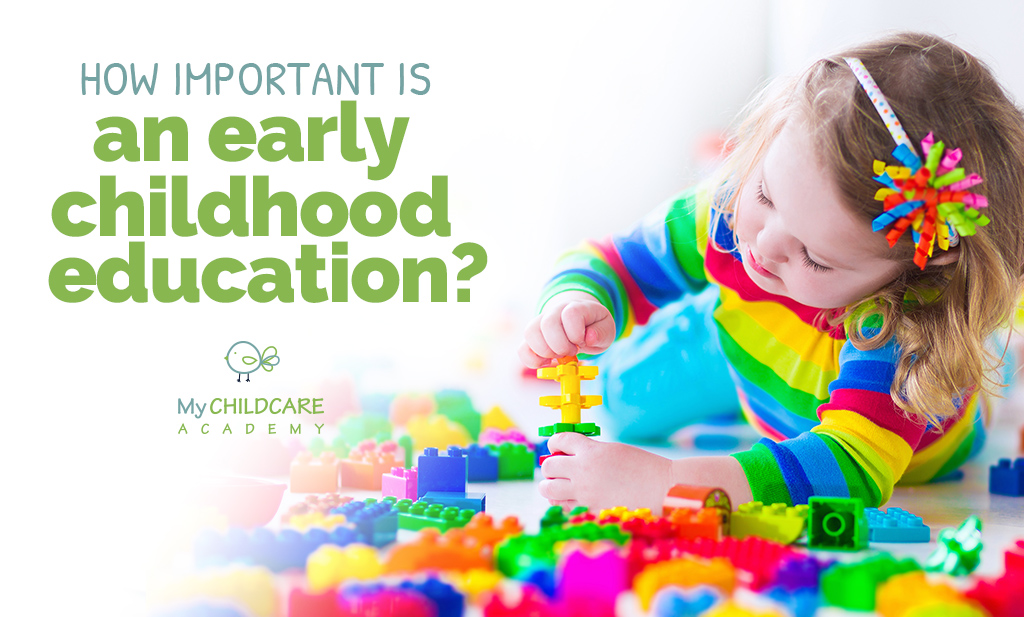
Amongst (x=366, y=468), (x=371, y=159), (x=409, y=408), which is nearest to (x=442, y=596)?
(x=366, y=468)

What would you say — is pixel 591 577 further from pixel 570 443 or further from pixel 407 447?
pixel 407 447

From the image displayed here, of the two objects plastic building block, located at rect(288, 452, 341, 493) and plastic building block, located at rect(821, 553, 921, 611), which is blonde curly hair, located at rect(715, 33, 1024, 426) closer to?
plastic building block, located at rect(821, 553, 921, 611)

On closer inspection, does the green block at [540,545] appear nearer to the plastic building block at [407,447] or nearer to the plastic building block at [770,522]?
the plastic building block at [770,522]

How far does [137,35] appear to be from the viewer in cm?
152

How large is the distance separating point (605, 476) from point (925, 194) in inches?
15.4

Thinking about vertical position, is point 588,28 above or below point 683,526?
above

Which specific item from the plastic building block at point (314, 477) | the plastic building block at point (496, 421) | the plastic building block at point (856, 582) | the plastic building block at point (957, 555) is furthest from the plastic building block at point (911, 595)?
the plastic building block at point (496, 421)

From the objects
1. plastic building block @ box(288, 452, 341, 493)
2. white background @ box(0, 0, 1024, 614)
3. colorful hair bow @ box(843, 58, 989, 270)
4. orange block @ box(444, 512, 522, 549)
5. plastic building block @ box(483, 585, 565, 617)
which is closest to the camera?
plastic building block @ box(483, 585, 565, 617)

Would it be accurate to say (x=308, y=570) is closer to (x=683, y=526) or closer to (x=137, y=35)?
(x=683, y=526)

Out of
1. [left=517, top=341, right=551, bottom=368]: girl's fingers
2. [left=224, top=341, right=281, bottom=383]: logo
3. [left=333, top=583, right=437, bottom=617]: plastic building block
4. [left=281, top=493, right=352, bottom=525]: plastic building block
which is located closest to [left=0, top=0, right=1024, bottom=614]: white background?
[left=224, top=341, right=281, bottom=383]: logo

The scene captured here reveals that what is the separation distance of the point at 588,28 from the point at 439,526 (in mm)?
1583

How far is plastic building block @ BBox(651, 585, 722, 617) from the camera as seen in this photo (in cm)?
44

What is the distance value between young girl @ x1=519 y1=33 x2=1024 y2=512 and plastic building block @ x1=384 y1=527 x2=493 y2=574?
0.26m

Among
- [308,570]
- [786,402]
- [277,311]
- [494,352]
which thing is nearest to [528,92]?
[494,352]
